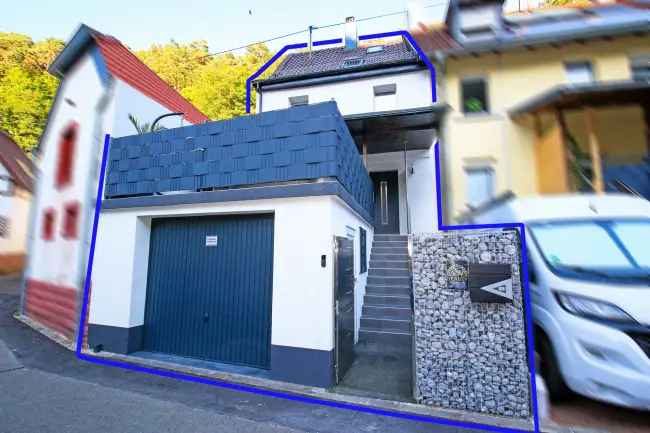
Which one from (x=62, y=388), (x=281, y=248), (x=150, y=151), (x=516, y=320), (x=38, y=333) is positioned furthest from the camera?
(x=38, y=333)

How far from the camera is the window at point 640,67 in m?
1.29

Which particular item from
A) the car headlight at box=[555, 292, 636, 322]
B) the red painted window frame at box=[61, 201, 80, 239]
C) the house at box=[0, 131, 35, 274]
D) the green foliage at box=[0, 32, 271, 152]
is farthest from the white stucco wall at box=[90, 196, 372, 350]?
the green foliage at box=[0, 32, 271, 152]

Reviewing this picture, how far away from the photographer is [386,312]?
207 inches

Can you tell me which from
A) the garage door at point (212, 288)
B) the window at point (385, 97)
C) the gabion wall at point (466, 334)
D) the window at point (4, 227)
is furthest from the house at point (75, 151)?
the window at point (385, 97)

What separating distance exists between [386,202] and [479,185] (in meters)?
8.39

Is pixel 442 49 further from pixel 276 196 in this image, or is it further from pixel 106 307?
pixel 106 307

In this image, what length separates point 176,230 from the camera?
189 inches

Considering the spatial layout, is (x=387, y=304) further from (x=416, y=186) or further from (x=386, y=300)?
(x=416, y=186)

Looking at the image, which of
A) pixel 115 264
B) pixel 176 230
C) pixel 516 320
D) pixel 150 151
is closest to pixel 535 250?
pixel 516 320

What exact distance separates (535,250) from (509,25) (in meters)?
1.25

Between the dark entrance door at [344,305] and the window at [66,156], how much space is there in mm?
5019

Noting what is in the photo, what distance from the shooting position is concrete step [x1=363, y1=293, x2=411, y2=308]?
5.42m

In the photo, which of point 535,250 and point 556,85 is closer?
point 556,85

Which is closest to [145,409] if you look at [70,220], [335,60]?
[70,220]
